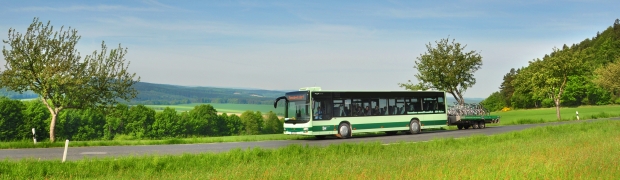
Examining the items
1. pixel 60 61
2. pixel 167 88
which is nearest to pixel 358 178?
pixel 60 61

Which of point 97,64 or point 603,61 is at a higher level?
point 603,61

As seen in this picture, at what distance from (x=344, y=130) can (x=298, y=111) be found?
8.40 feet

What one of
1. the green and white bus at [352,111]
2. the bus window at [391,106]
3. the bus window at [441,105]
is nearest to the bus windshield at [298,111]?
the green and white bus at [352,111]

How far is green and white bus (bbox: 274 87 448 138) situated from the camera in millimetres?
27344

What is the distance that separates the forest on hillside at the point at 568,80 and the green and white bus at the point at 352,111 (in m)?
26.4

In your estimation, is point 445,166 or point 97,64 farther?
point 97,64

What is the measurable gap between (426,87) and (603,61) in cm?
8490

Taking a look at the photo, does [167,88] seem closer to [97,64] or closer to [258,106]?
[258,106]

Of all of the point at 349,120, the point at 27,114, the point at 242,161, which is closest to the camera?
the point at 242,161

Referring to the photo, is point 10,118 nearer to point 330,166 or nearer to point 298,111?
point 298,111

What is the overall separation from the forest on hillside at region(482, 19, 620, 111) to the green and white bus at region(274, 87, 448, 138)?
26368mm

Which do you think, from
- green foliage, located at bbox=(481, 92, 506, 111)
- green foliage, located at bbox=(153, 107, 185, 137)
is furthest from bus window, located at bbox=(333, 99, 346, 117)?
green foliage, located at bbox=(481, 92, 506, 111)

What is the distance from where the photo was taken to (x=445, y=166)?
1160cm

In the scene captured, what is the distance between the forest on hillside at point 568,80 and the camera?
5272 centimetres
